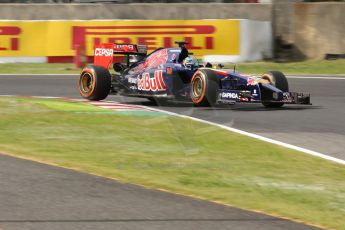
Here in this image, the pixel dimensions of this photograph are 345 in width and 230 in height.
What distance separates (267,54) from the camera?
83.9ft

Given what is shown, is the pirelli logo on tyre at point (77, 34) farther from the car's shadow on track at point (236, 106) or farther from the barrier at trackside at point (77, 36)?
the car's shadow on track at point (236, 106)

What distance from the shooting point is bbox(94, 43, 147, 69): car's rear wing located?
50.0 ft

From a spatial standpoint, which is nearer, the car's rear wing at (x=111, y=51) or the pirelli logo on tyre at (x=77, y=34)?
the car's rear wing at (x=111, y=51)

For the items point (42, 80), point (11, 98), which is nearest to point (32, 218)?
point (11, 98)

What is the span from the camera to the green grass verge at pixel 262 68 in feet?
74.7

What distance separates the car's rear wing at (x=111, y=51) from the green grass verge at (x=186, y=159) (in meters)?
3.12

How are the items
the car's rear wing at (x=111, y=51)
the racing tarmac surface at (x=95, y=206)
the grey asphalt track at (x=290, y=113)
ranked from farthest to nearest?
1. the car's rear wing at (x=111, y=51)
2. the grey asphalt track at (x=290, y=113)
3. the racing tarmac surface at (x=95, y=206)

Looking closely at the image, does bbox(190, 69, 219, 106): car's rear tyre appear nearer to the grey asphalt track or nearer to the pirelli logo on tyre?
the grey asphalt track

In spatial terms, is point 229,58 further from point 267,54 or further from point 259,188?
point 259,188

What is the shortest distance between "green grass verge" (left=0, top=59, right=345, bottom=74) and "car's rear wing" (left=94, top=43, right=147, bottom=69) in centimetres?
705

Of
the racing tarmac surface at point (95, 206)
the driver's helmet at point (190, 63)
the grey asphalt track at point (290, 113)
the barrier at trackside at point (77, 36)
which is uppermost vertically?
the barrier at trackside at point (77, 36)

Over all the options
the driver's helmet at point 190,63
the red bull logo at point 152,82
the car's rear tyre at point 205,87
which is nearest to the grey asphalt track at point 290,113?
the car's rear tyre at point 205,87

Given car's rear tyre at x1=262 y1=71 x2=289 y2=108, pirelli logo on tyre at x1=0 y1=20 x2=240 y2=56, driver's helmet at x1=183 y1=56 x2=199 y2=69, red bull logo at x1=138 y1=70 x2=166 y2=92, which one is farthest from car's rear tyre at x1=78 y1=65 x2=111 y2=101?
pirelli logo on tyre at x1=0 y1=20 x2=240 y2=56

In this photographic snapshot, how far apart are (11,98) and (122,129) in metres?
5.12
